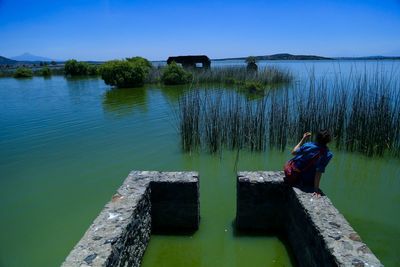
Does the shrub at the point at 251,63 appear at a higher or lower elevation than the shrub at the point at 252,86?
higher

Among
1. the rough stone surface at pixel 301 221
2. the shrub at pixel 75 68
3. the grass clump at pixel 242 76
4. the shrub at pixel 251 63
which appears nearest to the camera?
the rough stone surface at pixel 301 221

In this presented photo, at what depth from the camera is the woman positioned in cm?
332

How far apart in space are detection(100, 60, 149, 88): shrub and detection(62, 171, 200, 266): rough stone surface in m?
17.0

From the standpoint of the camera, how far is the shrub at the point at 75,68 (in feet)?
110

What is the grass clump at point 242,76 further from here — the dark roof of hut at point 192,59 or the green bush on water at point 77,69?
the green bush on water at point 77,69

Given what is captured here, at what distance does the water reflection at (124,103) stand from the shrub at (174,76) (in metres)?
3.06

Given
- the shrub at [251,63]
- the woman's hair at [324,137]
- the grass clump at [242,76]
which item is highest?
the shrub at [251,63]

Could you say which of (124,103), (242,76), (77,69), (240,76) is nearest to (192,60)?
(240,76)

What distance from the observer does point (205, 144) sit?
6930 millimetres

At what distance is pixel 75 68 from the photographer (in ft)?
110

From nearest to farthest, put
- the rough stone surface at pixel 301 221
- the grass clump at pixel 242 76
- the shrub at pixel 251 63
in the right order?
the rough stone surface at pixel 301 221, the grass clump at pixel 242 76, the shrub at pixel 251 63

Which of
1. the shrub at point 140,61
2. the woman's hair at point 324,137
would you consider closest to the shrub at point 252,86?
the shrub at point 140,61

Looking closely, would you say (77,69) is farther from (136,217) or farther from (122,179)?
(136,217)

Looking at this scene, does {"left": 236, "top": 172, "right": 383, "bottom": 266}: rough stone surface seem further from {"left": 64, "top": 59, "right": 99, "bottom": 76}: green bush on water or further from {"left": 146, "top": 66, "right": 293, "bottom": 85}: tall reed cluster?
{"left": 64, "top": 59, "right": 99, "bottom": 76}: green bush on water
